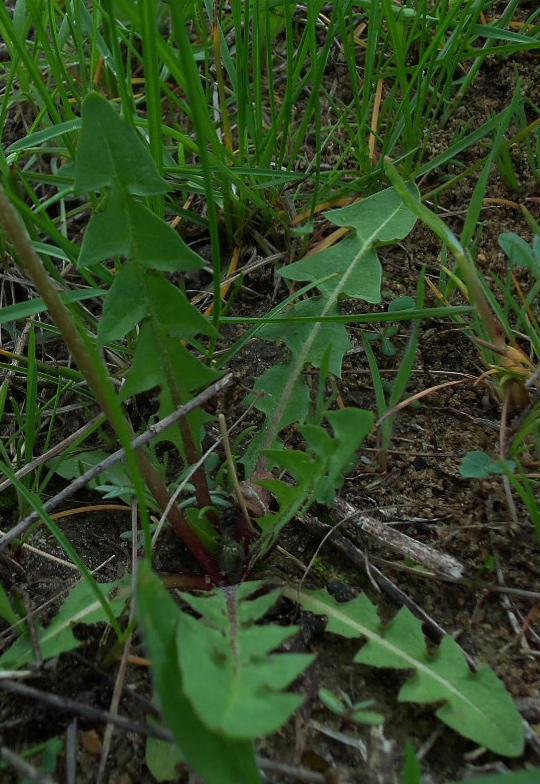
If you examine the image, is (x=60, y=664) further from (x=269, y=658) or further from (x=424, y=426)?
(x=424, y=426)

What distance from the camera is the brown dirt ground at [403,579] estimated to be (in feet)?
3.17

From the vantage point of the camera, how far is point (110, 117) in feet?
3.37

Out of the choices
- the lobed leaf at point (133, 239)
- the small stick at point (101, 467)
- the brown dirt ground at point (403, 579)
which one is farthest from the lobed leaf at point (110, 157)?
the brown dirt ground at point (403, 579)

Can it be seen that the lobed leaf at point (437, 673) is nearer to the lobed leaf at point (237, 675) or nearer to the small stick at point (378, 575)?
the small stick at point (378, 575)

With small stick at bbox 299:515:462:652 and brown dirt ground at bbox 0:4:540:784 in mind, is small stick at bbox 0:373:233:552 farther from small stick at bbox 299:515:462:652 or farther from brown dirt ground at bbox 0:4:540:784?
small stick at bbox 299:515:462:652

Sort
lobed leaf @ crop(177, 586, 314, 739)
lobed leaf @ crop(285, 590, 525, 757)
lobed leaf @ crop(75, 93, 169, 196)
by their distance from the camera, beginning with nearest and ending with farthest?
lobed leaf @ crop(177, 586, 314, 739) → lobed leaf @ crop(285, 590, 525, 757) → lobed leaf @ crop(75, 93, 169, 196)

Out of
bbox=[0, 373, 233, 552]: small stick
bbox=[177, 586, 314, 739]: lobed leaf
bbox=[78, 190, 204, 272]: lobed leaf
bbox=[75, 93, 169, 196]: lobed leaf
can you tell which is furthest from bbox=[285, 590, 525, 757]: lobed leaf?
bbox=[75, 93, 169, 196]: lobed leaf

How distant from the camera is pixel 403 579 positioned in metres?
1.18

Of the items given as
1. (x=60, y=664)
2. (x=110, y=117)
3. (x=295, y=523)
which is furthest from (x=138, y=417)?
(x=110, y=117)

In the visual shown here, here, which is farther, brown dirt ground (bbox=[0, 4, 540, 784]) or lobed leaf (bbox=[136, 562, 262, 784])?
brown dirt ground (bbox=[0, 4, 540, 784])

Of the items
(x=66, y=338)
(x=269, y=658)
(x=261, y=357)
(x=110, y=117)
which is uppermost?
(x=110, y=117)

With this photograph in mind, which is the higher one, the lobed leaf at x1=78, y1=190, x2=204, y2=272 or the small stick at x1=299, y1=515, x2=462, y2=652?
the lobed leaf at x1=78, y1=190, x2=204, y2=272

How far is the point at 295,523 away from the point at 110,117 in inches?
31.2

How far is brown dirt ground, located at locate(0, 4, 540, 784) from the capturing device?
3.17 ft
